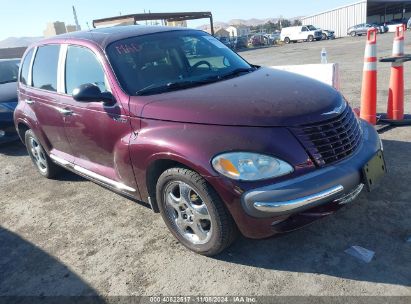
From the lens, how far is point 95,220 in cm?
379

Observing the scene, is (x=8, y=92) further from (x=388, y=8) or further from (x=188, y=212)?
(x=388, y=8)

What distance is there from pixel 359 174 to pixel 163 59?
6.80ft

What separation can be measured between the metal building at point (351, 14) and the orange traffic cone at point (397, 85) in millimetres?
45724

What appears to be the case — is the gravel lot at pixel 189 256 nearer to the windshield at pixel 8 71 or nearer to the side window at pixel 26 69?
the side window at pixel 26 69

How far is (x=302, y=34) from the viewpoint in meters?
41.2

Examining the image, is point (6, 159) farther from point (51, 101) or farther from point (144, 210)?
point (144, 210)

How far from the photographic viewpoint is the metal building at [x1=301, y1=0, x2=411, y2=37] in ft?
151

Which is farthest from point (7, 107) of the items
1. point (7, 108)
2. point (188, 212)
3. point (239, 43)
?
point (239, 43)

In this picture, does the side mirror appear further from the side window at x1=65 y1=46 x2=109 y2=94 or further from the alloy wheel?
the alloy wheel

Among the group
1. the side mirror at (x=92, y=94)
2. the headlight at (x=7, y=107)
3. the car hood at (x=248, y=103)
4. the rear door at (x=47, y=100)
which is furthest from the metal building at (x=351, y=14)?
the side mirror at (x=92, y=94)

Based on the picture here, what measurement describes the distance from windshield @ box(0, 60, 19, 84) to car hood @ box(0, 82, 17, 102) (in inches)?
20.9

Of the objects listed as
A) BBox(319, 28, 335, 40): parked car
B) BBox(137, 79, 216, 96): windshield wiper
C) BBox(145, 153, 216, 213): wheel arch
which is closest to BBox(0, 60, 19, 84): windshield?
BBox(137, 79, 216, 96): windshield wiper

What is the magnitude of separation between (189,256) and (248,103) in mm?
1328

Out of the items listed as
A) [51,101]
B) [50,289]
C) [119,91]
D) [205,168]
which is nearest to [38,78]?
[51,101]
